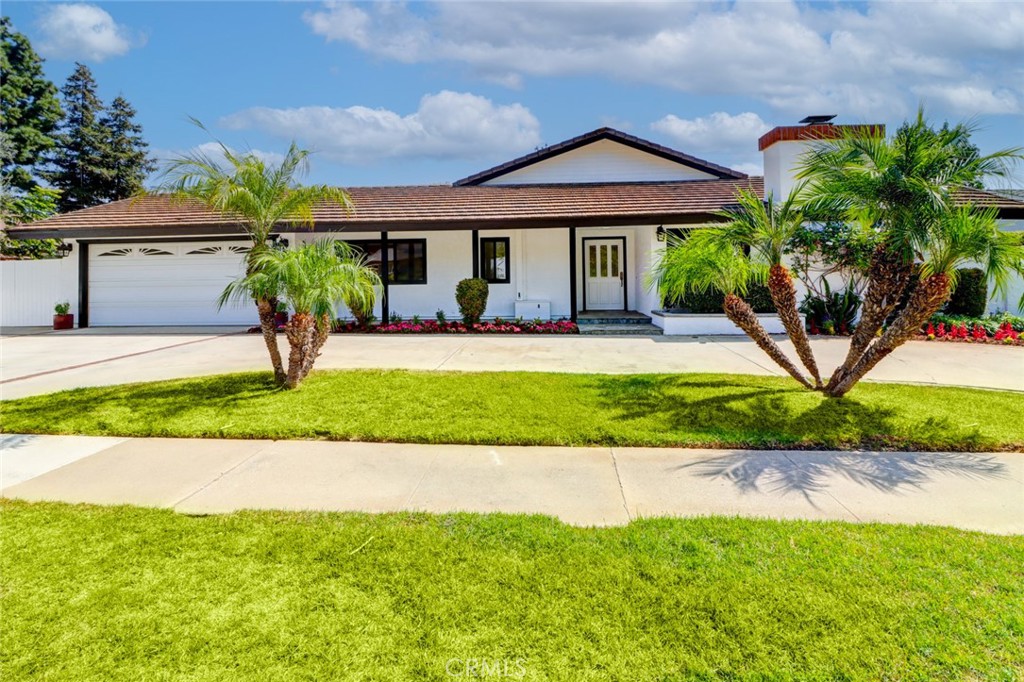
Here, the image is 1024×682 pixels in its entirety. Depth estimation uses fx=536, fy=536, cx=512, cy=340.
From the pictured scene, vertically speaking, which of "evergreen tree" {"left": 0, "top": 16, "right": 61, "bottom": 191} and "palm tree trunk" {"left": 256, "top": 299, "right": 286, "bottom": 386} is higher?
"evergreen tree" {"left": 0, "top": 16, "right": 61, "bottom": 191}

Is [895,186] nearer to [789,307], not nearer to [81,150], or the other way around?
[789,307]

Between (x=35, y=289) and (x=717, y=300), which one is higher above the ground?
(x=35, y=289)

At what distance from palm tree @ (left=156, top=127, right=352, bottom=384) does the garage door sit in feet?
34.3

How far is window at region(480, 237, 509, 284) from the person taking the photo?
55.7 feet

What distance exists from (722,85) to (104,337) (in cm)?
1664

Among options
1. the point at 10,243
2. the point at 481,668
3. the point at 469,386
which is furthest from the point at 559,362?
the point at 10,243

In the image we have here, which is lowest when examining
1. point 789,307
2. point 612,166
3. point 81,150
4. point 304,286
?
point 789,307

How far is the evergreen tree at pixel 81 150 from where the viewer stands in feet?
104

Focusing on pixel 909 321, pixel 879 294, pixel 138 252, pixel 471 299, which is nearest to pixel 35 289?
pixel 138 252

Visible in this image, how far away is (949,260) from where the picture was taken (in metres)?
5.91

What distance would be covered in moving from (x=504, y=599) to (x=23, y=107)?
39.9 meters

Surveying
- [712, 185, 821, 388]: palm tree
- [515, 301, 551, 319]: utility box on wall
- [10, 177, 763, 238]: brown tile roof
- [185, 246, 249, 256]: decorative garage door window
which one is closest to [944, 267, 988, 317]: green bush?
[10, 177, 763, 238]: brown tile roof

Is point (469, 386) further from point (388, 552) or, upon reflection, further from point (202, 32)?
point (202, 32)

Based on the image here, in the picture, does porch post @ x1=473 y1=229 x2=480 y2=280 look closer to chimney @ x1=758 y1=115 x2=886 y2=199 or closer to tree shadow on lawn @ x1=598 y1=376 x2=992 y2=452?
chimney @ x1=758 y1=115 x2=886 y2=199
